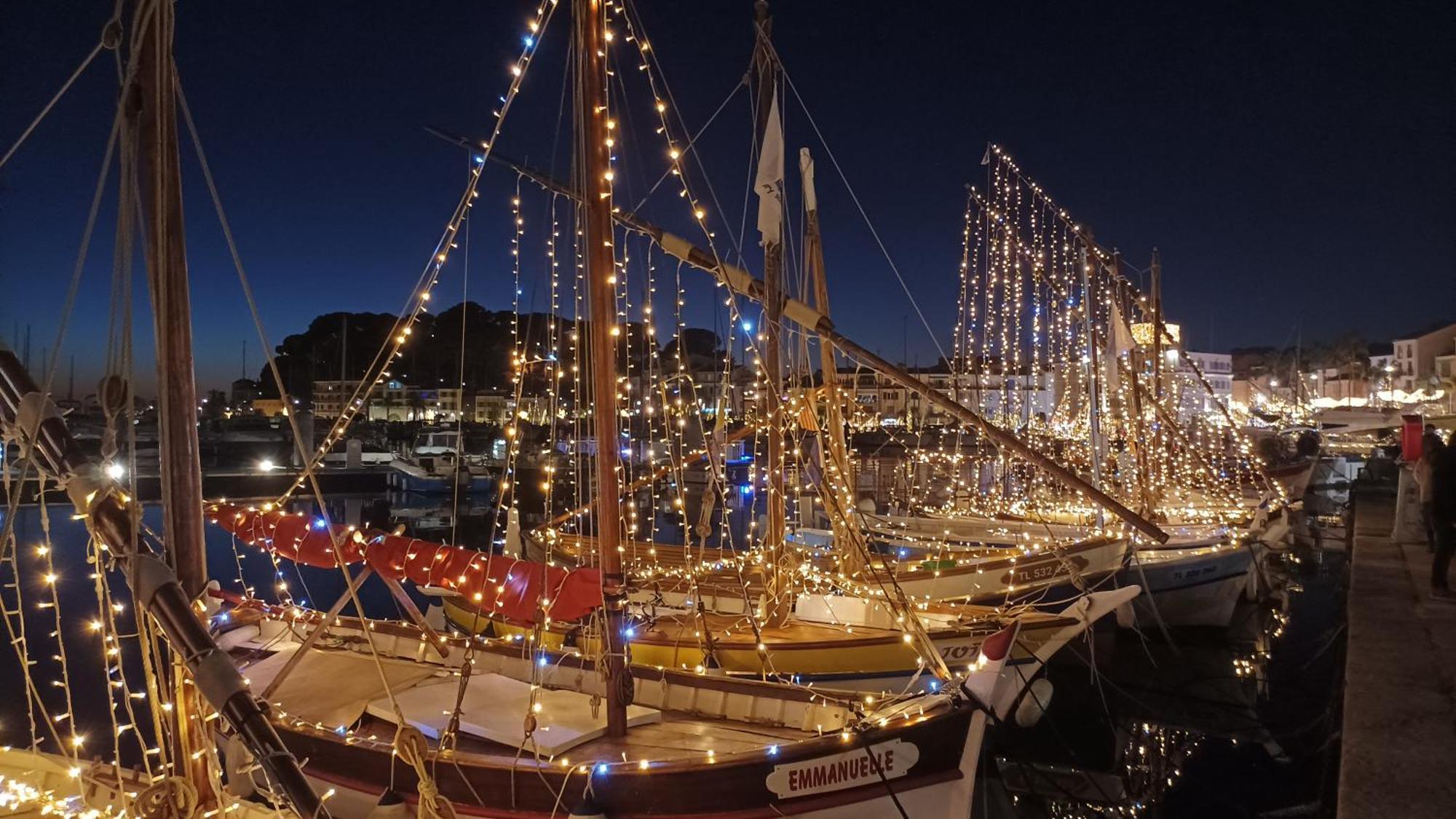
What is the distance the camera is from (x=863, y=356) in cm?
862

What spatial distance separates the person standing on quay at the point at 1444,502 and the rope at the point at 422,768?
30.1ft

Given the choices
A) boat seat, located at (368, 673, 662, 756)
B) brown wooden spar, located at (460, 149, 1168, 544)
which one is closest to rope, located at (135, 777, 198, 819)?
boat seat, located at (368, 673, 662, 756)

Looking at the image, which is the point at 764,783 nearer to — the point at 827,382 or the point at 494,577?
the point at 494,577

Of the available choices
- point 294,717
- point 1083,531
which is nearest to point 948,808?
point 294,717

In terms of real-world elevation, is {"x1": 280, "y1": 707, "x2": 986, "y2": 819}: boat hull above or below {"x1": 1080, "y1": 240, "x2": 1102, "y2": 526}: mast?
below

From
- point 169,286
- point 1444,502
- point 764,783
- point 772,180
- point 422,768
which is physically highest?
point 772,180

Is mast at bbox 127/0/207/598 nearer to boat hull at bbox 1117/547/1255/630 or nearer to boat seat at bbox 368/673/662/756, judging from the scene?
boat seat at bbox 368/673/662/756

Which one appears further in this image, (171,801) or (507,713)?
(507,713)

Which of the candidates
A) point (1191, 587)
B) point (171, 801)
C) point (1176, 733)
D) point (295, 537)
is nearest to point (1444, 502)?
point (1176, 733)

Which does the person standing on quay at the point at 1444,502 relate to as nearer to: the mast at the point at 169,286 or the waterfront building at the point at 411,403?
the mast at the point at 169,286

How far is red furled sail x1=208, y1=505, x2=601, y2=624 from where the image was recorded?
20.9 ft

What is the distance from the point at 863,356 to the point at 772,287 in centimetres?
176

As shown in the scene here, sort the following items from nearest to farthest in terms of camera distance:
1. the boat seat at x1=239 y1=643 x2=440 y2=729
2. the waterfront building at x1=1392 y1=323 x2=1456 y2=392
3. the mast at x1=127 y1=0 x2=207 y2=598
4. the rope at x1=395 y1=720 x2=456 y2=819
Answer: the mast at x1=127 y1=0 x2=207 y2=598, the rope at x1=395 y1=720 x2=456 y2=819, the boat seat at x1=239 y1=643 x2=440 y2=729, the waterfront building at x1=1392 y1=323 x2=1456 y2=392

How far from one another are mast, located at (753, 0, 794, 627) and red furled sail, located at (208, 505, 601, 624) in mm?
3420
